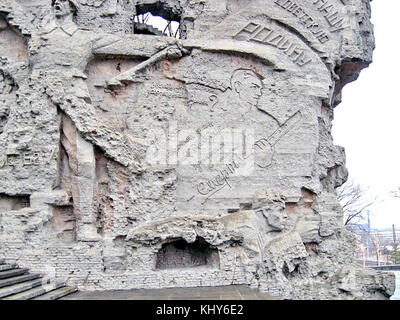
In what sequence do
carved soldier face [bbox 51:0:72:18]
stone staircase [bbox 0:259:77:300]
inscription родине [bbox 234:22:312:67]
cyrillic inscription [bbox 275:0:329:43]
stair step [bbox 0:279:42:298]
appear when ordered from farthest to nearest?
cyrillic inscription [bbox 275:0:329:43], inscription родине [bbox 234:22:312:67], carved soldier face [bbox 51:0:72:18], stone staircase [bbox 0:259:77:300], stair step [bbox 0:279:42:298]

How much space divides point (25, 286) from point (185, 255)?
2.39 m

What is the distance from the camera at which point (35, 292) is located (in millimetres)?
4910

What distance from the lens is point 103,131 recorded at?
20.7 feet

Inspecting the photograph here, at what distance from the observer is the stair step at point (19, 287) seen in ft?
14.9

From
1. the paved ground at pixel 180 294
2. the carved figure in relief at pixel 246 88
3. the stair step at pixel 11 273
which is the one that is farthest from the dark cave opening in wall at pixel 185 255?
the carved figure in relief at pixel 246 88

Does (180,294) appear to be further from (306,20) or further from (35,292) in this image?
(306,20)

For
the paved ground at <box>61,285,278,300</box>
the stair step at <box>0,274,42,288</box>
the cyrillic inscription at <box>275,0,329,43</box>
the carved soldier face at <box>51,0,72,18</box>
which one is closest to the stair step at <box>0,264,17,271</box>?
the stair step at <box>0,274,42,288</box>

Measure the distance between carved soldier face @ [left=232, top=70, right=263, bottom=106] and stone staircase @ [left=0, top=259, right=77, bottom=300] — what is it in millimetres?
4218

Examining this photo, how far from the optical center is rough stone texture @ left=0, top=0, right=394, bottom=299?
590 cm

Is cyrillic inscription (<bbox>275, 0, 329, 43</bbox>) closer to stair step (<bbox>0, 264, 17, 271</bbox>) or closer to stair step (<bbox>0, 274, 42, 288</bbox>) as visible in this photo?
stair step (<bbox>0, 274, 42, 288</bbox>)

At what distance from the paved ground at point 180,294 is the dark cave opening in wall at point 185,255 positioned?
56 cm

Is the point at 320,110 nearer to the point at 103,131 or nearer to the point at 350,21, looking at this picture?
the point at 350,21

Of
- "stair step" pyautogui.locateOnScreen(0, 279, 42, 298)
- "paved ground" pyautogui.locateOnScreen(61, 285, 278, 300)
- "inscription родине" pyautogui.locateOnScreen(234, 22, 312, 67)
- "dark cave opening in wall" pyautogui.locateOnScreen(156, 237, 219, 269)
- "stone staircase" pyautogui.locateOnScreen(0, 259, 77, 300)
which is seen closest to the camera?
"stair step" pyautogui.locateOnScreen(0, 279, 42, 298)
